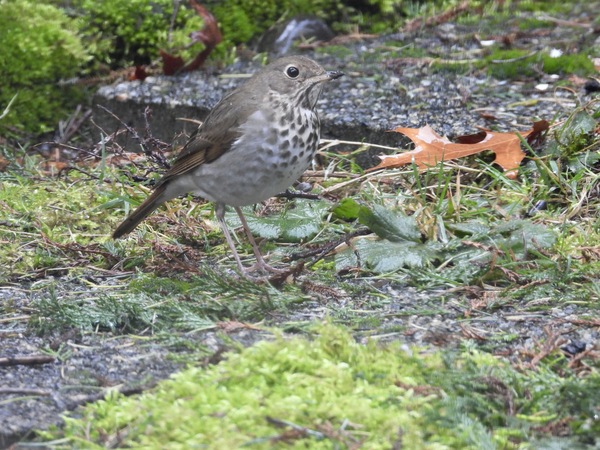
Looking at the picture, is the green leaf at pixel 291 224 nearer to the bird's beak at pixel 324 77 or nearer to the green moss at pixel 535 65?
the bird's beak at pixel 324 77

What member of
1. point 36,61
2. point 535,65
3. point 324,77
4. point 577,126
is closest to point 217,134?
point 324,77

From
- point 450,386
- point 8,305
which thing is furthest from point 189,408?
point 8,305

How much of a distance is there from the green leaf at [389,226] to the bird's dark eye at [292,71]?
744mm

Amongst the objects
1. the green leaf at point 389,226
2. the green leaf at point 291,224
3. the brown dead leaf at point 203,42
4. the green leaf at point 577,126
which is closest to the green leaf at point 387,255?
the green leaf at point 389,226

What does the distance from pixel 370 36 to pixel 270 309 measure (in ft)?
13.8

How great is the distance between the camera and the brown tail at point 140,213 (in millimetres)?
4605

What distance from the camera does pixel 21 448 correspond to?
2568 millimetres

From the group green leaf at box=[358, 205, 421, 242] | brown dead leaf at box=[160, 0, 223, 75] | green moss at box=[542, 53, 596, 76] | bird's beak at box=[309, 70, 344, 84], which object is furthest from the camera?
A: brown dead leaf at box=[160, 0, 223, 75]

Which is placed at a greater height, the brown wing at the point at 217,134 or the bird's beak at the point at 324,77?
the bird's beak at the point at 324,77

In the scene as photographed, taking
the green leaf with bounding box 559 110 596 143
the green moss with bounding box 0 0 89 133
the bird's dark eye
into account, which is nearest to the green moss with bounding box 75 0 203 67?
the green moss with bounding box 0 0 89 133

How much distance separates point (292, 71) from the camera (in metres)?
4.52

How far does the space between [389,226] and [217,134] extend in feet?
3.04

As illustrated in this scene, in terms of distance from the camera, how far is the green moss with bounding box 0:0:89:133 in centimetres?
671

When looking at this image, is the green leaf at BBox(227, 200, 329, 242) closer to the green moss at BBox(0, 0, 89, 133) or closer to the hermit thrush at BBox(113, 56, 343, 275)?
the hermit thrush at BBox(113, 56, 343, 275)
